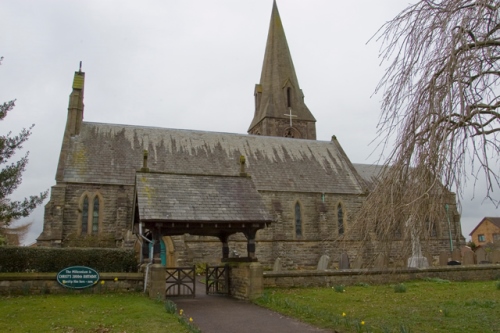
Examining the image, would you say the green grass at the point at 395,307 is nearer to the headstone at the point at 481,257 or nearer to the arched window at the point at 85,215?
the headstone at the point at 481,257

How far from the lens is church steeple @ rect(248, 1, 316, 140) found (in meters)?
43.2

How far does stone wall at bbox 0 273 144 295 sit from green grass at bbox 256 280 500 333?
4.50 m

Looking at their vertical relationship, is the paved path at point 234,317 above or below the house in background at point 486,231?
below

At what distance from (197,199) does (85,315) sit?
5.91m

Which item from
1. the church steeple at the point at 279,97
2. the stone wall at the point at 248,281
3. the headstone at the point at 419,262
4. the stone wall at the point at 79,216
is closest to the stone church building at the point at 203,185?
the stone wall at the point at 79,216

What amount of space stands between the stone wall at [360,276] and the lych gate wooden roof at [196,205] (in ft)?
8.01

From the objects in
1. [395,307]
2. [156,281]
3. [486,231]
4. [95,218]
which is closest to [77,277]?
[156,281]

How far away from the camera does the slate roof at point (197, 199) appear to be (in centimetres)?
1427

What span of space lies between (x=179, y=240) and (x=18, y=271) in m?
9.87

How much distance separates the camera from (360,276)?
56.9ft

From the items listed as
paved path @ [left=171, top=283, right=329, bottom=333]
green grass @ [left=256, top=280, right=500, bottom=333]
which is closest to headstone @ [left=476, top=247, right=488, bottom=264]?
green grass @ [left=256, top=280, right=500, bottom=333]

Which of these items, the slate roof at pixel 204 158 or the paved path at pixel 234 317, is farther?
the slate roof at pixel 204 158

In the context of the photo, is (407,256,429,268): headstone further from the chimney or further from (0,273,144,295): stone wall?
the chimney

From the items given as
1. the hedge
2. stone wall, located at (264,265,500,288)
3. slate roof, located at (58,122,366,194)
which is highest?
slate roof, located at (58,122,366,194)
